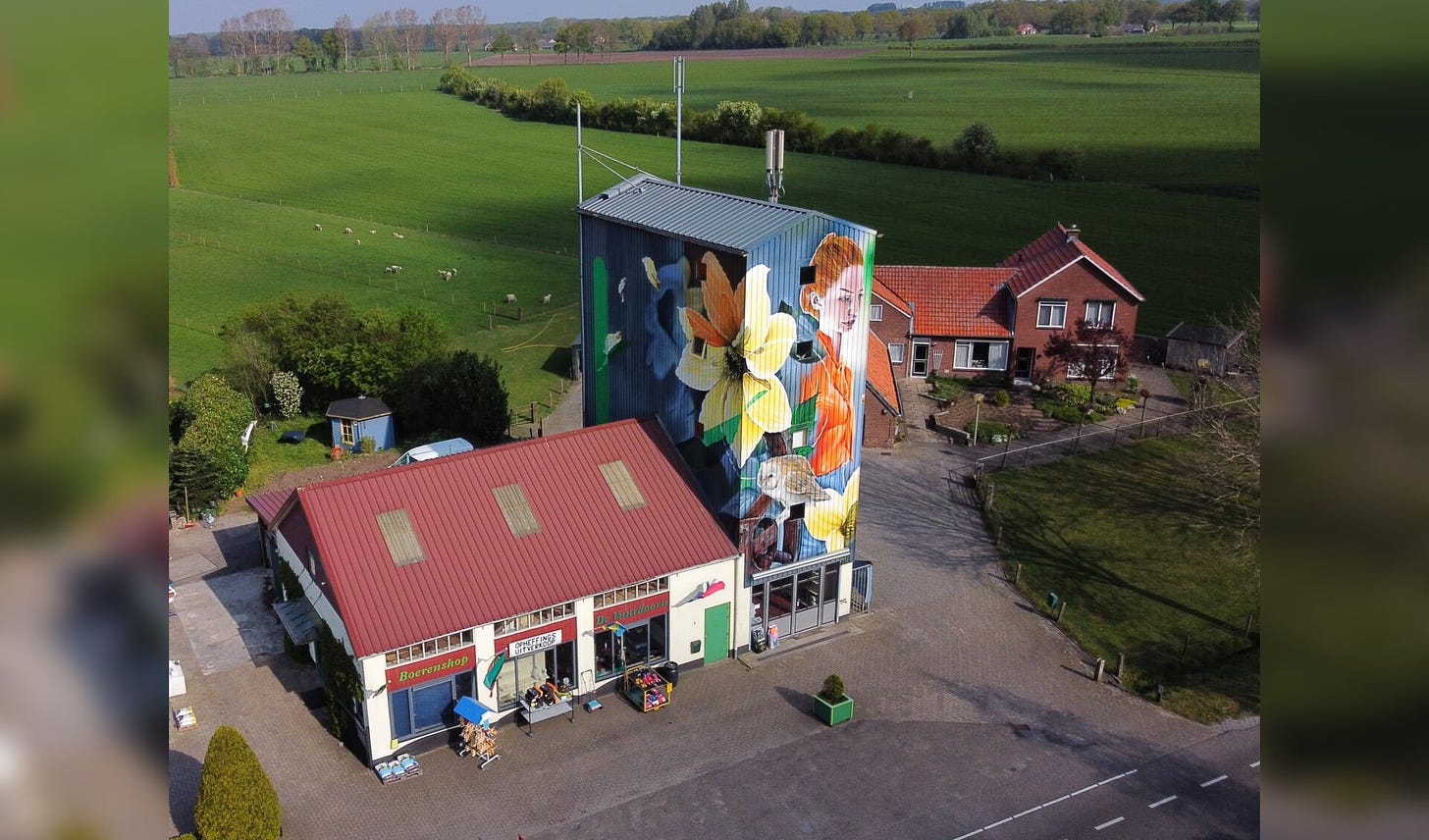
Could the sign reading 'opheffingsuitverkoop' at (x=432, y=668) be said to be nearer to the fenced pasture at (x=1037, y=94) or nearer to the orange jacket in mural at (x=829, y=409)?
the orange jacket in mural at (x=829, y=409)

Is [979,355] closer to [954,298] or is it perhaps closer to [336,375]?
[954,298]

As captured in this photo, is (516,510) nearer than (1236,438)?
Yes

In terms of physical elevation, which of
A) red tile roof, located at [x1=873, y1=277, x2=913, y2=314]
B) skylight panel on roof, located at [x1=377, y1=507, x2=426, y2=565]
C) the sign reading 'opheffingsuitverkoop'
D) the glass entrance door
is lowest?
the sign reading 'opheffingsuitverkoop'

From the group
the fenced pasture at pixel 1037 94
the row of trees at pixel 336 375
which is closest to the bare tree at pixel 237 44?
the fenced pasture at pixel 1037 94

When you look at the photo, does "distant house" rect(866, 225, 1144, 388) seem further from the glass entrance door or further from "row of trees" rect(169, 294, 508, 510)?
"row of trees" rect(169, 294, 508, 510)

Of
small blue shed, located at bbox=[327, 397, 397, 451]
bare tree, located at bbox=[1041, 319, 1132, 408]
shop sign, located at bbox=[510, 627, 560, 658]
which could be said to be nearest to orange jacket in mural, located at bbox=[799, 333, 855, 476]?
shop sign, located at bbox=[510, 627, 560, 658]

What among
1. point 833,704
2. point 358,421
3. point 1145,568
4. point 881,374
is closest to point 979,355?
point 881,374
